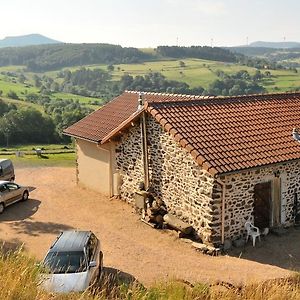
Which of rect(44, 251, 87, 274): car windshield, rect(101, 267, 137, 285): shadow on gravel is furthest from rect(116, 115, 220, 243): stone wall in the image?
rect(44, 251, 87, 274): car windshield

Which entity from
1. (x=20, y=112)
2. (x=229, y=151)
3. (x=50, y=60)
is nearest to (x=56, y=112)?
(x=20, y=112)

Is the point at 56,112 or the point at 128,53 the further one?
the point at 128,53

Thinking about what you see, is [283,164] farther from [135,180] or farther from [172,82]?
[172,82]

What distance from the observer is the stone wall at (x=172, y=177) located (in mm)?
14648

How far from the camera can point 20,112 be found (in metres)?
61.4

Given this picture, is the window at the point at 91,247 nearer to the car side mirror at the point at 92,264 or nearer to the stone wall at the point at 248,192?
the car side mirror at the point at 92,264

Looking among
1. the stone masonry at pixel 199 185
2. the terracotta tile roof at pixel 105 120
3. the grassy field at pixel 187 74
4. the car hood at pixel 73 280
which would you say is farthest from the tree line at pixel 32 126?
the car hood at pixel 73 280

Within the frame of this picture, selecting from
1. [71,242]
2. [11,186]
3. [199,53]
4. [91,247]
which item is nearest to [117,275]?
[91,247]

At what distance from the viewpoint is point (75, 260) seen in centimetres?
1074

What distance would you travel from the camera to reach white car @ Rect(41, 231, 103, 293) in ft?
32.3

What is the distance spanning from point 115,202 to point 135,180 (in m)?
1.83

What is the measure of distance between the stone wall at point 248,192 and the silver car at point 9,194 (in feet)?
31.7

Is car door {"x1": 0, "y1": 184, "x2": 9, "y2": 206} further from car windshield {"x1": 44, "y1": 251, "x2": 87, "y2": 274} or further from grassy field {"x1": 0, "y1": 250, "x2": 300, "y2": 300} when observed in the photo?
grassy field {"x1": 0, "y1": 250, "x2": 300, "y2": 300}

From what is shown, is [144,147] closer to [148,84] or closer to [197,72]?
[148,84]
